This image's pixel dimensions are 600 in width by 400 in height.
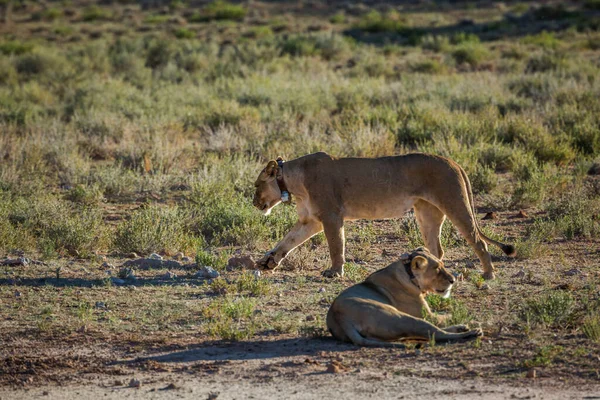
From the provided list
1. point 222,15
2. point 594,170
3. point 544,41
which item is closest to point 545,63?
point 544,41

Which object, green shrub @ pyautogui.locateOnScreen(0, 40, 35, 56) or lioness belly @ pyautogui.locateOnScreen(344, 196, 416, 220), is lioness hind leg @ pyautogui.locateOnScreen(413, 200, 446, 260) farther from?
green shrub @ pyautogui.locateOnScreen(0, 40, 35, 56)

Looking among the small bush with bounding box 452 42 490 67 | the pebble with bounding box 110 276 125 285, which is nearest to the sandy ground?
the pebble with bounding box 110 276 125 285

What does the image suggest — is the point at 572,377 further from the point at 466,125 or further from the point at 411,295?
the point at 466,125

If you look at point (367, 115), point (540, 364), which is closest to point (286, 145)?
point (367, 115)

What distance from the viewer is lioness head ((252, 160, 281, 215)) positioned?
32.4 ft

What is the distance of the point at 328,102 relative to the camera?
21609 mm

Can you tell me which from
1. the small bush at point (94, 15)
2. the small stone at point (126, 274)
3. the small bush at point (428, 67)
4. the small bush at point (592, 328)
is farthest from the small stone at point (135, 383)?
the small bush at point (94, 15)

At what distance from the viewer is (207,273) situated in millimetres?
9766

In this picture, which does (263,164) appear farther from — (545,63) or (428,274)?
(545,63)

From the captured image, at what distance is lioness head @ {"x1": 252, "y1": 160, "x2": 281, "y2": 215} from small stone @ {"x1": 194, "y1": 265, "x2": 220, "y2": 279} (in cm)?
87

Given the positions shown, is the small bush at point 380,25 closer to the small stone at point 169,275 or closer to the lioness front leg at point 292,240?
the lioness front leg at point 292,240

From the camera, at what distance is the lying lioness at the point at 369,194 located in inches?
368

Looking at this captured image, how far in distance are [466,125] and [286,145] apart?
358 cm

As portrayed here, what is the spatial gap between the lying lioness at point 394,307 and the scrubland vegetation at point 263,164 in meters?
0.30
